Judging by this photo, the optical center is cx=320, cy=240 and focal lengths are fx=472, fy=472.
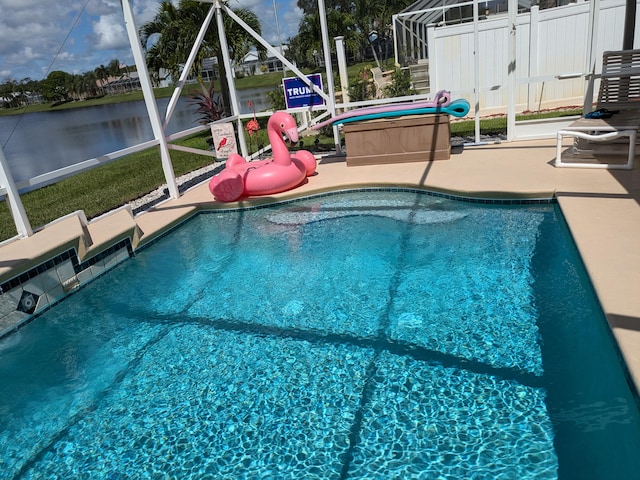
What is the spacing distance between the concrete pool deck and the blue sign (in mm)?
1223

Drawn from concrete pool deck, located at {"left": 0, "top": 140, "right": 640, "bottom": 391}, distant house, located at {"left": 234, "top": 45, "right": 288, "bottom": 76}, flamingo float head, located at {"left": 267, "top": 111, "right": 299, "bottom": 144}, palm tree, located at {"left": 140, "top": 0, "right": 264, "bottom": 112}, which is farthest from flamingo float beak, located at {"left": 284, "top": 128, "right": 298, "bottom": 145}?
palm tree, located at {"left": 140, "top": 0, "right": 264, "bottom": 112}

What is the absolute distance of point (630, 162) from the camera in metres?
5.86

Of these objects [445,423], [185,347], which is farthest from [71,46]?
[445,423]

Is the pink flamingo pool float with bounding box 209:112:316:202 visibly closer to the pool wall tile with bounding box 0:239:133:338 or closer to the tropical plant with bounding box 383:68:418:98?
the pool wall tile with bounding box 0:239:133:338

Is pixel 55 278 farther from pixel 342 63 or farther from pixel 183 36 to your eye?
pixel 183 36

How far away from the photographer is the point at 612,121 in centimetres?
624

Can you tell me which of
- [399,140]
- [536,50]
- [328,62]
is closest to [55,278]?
[399,140]

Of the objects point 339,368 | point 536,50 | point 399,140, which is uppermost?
point 536,50

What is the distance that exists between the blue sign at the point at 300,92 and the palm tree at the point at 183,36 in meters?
6.33

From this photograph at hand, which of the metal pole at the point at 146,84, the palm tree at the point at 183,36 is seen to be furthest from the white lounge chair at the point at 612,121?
the palm tree at the point at 183,36

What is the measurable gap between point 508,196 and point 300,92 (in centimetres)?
493

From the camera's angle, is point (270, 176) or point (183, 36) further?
point (183, 36)

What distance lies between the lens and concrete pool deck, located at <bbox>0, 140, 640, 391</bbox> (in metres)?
3.42

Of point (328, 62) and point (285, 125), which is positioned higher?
point (328, 62)
